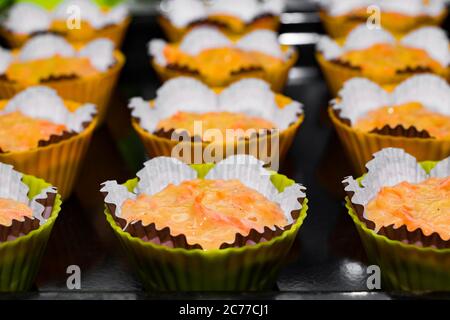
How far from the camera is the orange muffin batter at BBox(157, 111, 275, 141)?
305cm

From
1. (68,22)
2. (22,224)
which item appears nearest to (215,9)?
(68,22)

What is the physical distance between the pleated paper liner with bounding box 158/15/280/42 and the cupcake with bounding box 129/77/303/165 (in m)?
0.97

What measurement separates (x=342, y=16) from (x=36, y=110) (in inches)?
78.2

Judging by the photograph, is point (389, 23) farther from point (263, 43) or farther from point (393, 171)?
point (393, 171)

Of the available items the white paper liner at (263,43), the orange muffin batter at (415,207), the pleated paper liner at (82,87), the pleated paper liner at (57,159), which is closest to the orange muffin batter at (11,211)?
the pleated paper liner at (57,159)

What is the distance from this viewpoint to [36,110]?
3.24m

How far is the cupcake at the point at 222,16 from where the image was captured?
440 centimetres

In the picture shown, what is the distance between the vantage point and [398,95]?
336cm

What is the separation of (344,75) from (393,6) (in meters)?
1.14

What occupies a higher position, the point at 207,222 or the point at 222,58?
the point at 222,58

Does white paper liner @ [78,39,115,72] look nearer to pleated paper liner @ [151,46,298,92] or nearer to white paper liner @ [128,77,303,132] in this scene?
pleated paper liner @ [151,46,298,92]

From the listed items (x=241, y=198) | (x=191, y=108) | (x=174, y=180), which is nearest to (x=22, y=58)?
(x=191, y=108)

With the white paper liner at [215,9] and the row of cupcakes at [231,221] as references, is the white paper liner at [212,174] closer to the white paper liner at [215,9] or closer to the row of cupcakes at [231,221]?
the row of cupcakes at [231,221]
